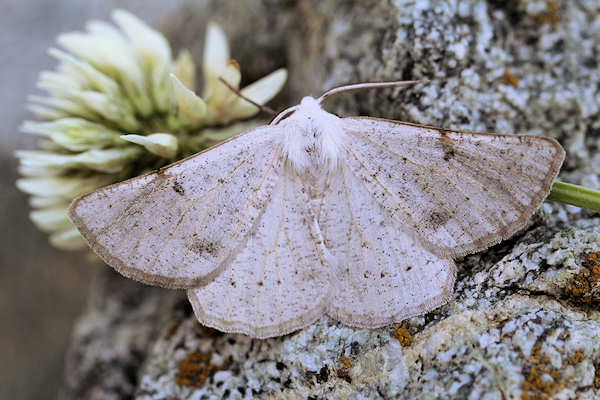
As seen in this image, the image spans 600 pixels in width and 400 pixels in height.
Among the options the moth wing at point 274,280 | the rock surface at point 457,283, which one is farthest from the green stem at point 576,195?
the moth wing at point 274,280

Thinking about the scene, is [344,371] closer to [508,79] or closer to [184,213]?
[184,213]

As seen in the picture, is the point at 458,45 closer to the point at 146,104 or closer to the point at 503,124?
the point at 503,124

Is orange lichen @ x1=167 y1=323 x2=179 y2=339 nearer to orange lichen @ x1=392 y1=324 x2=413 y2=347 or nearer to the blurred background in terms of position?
orange lichen @ x1=392 y1=324 x2=413 y2=347

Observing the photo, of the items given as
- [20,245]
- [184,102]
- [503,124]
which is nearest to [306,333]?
[184,102]

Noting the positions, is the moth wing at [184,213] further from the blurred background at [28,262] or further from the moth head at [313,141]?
the blurred background at [28,262]

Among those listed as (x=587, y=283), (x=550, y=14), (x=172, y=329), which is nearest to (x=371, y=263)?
(x=587, y=283)

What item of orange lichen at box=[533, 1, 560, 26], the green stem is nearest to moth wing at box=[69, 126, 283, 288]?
the green stem
